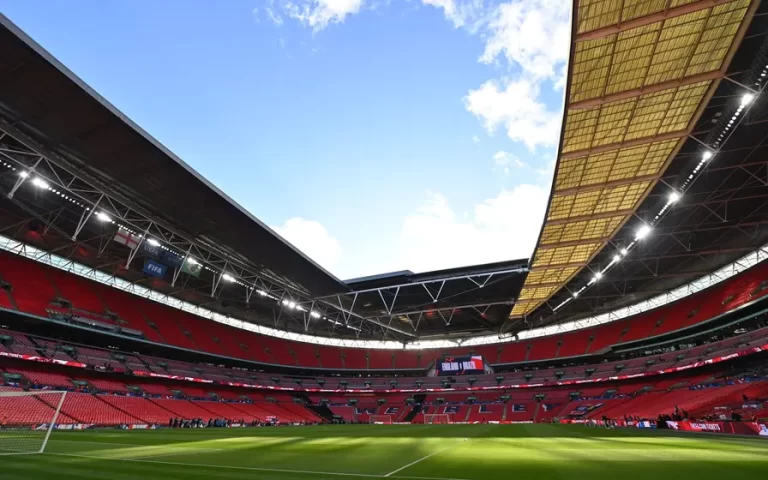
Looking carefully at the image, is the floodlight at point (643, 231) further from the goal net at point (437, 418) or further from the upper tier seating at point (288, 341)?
the goal net at point (437, 418)

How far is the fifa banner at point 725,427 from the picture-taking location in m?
19.3

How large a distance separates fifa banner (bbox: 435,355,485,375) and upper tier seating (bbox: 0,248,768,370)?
29.1 feet

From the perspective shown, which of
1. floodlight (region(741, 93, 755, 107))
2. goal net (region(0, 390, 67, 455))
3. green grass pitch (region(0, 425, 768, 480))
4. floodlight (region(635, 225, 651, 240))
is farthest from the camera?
Result: floodlight (region(635, 225, 651, 240))

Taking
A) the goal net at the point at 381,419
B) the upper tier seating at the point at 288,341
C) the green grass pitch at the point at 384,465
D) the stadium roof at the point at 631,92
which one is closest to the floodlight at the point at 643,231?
the stadium roof at the point at 631,92

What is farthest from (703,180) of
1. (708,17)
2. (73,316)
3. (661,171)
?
(73,316)

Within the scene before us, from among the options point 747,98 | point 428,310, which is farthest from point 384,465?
point 428,310

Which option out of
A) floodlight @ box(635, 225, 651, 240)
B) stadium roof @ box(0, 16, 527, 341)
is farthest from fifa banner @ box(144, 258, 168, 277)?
floodlight @ box(635, 225, 651, 240)

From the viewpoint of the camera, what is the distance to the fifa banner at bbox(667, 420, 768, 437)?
19289mm

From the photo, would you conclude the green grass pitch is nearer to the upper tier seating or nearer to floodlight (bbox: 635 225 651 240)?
floodlight (bbox: 635 225 651 240)

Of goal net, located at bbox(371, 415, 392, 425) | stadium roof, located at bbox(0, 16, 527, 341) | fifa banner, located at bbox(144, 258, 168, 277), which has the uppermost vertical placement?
stadium roof, located at bbox(0, 16, 527, 341)

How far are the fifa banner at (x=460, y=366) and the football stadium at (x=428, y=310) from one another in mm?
652

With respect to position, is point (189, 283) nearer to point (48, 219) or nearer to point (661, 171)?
point (48, 219)

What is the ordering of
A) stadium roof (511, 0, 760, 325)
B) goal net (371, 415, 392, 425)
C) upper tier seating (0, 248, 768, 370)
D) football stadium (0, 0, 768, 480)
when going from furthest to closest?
goal net (371, 415, 392, 425) < upper tier seating (0, 248, 768, 370) < football stadium (0, 0, 768, 480) < stadium roof (511, 0, 760, 325)

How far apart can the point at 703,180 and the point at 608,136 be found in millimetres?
11961
